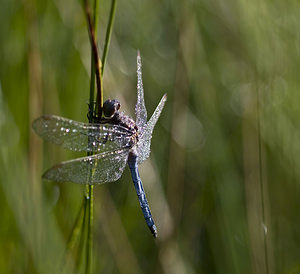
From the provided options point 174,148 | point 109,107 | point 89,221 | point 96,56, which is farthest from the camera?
point 174,148

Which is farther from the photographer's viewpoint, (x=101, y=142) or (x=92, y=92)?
(x=101, y=142)

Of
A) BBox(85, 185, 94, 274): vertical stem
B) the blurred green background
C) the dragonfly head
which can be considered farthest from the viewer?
the blurred green background

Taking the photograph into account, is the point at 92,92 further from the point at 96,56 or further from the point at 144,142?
the point at 144,142

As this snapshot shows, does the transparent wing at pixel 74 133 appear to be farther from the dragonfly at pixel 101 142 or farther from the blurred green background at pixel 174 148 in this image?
the blurred green background at pixel 174 148

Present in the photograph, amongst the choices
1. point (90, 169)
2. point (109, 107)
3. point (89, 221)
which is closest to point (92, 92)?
point (109, 107)

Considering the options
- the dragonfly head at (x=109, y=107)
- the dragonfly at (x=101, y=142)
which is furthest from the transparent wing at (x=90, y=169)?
the dragonfly head at (x=109, y=107)

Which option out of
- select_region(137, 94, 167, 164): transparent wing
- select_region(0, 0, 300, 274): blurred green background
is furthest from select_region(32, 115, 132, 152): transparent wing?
select_region(0, 0, 300, 274): blurred green background

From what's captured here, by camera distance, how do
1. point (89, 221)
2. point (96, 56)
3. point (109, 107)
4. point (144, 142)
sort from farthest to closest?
point (144, 142) → point (109, 107) → point (89, 221) → point (96, 56)

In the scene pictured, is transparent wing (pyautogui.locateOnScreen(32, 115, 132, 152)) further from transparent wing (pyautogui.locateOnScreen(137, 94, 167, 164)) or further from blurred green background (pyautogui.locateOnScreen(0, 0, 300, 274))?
blurred green background (pyautogui.locateOnScreen(0, 0, 300, 274))
